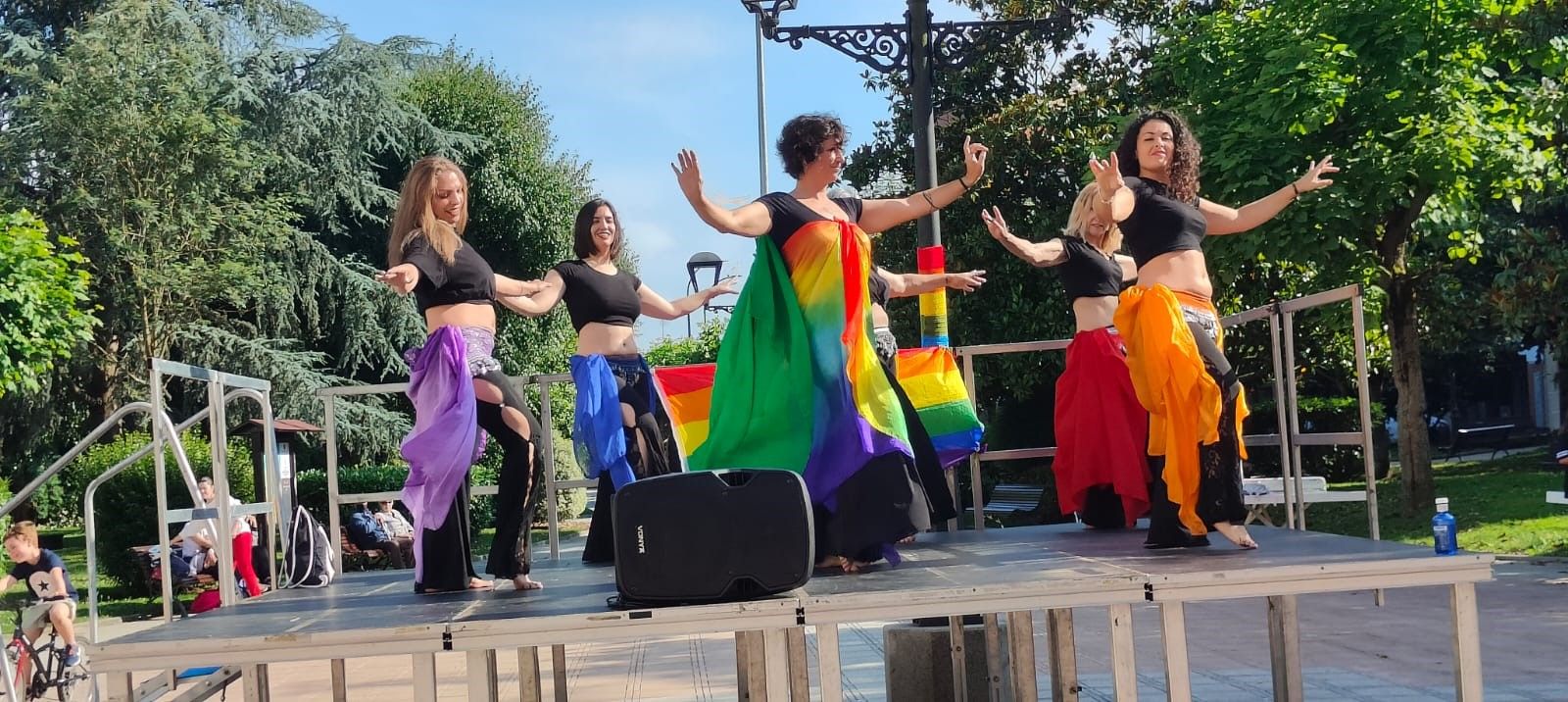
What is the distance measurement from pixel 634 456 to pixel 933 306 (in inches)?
63.4

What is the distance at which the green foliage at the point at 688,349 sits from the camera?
3466cm

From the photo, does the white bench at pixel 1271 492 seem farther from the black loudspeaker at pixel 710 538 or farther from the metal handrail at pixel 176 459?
the metal handrail at pixel 176 459

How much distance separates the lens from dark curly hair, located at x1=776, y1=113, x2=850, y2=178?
211 inches

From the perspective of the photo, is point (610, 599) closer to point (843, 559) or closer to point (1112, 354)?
point (843, 559)

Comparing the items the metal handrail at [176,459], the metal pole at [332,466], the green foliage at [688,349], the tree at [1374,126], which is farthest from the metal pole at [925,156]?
the green foliage at [688,349]

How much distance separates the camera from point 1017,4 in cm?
2102

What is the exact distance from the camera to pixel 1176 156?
5.80m

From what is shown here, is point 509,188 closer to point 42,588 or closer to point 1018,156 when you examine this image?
point 1018,156

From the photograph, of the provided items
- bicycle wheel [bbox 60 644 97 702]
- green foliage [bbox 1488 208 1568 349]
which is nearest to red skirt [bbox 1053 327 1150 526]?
bicycle wheel [bbox 60 644 97 702]

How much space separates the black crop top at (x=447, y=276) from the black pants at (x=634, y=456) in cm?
141

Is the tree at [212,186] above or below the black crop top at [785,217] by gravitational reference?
above

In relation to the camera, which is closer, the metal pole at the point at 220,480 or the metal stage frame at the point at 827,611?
the metal stage frame at the point at 827,611

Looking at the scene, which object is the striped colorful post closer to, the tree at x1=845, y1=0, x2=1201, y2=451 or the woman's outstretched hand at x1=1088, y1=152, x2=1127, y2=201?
the woman's outstretched hand at x1=1088, y1=152, x2=1127, y2=201

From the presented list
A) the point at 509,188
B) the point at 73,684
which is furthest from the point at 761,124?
the point at 73,684
